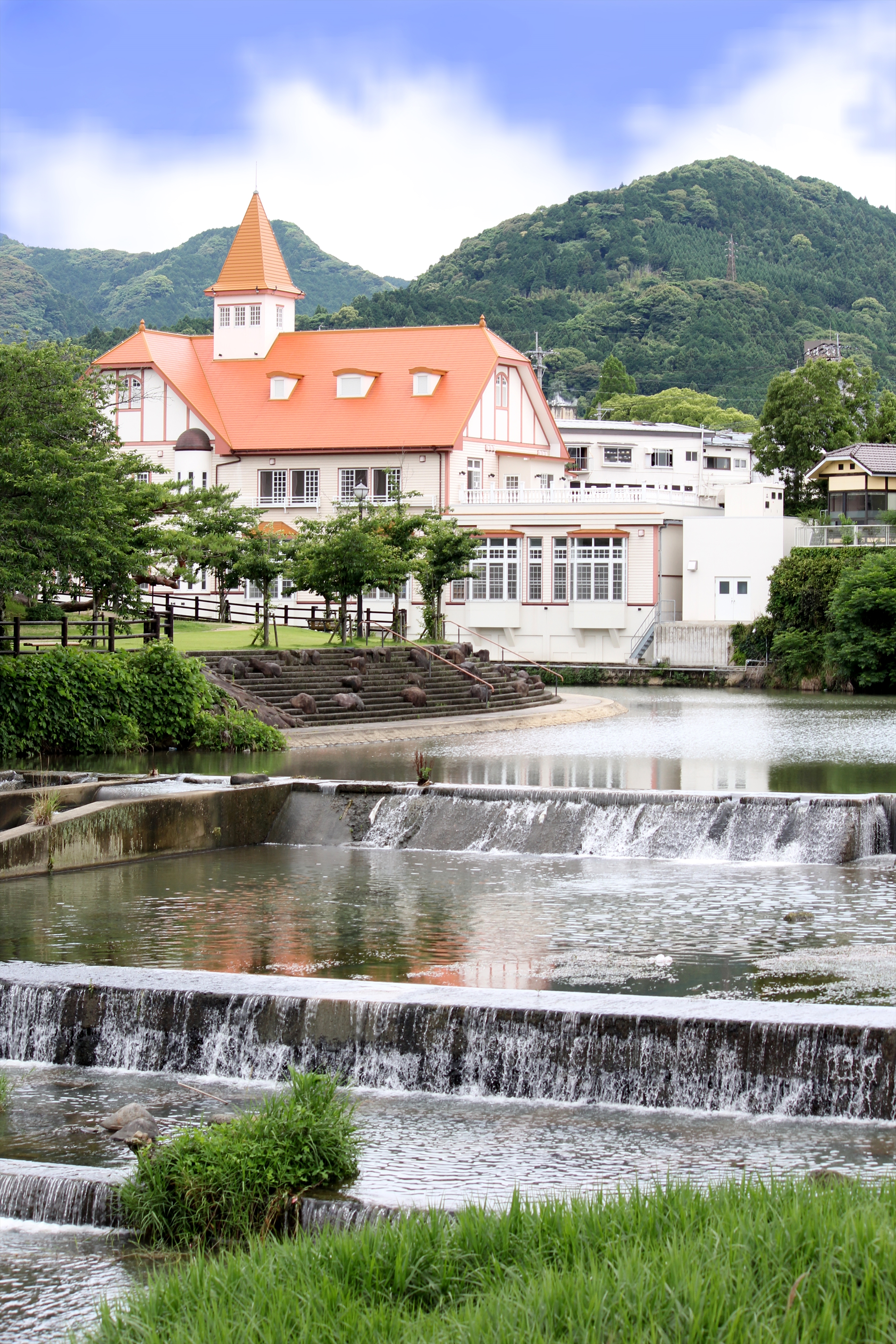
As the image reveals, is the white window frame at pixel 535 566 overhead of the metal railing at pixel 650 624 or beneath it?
overhead

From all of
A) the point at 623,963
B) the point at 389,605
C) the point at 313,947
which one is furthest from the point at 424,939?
the point at 389,605

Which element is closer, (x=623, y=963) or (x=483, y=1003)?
(x=483, y=1003)

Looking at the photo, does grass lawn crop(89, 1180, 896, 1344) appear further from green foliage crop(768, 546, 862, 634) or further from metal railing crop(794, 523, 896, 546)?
metal railing crop(794, 523, 896, 546)

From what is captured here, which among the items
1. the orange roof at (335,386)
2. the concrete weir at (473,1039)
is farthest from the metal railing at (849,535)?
the concrete weir at (473,1039)

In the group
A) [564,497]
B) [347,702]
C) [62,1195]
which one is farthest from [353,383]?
[62,1195]

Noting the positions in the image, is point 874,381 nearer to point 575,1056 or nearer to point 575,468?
point 575,468

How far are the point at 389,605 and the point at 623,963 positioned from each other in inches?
1695

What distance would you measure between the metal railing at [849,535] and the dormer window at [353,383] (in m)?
16.8

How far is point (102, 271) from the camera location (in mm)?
189875

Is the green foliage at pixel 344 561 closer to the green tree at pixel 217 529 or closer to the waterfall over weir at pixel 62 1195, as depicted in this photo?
the green tree at pixel 217 529

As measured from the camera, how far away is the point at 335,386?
5719 centimetres

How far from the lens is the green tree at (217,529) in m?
38.2

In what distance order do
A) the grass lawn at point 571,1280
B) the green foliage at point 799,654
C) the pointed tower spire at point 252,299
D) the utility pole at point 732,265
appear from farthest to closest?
the utility pole at point 732,265, the pointed tower spire at point 252,299, the green foliage at point 799,654, the grass lawn at point 571,1280

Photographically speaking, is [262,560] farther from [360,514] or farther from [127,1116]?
[127,1116]
